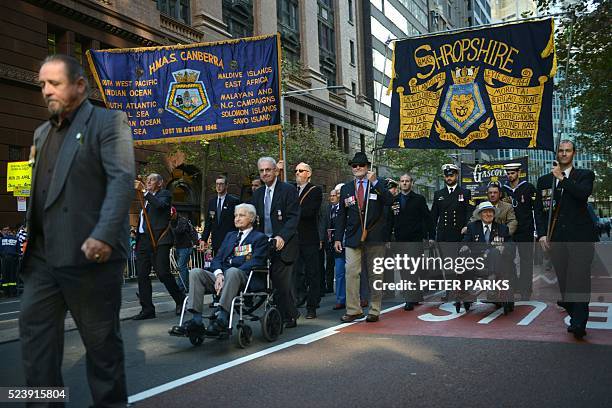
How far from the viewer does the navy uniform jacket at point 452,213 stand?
1023 cm

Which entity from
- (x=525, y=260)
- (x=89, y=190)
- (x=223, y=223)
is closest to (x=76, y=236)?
(x=89, y=190)

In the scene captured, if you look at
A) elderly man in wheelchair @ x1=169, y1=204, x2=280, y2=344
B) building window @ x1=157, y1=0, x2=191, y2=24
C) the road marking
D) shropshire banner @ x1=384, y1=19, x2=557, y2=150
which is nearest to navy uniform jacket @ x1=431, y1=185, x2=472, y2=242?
shropshire banner @ x1=384, y1=19, x2=557, y2=150

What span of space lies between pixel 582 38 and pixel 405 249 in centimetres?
1194

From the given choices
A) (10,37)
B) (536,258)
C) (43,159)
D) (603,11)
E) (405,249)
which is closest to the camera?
(43,159)

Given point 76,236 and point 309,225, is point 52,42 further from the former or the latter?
point 76,236

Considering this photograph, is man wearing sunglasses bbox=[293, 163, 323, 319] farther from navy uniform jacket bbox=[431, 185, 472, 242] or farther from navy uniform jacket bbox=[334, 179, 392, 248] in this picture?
navy uniform jacket bbox=[431, 185, 472, 242]

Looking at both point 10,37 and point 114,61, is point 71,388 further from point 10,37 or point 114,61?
point 10,37

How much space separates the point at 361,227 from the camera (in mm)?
8695

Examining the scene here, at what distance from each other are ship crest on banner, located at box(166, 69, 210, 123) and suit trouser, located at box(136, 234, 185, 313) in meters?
2.56

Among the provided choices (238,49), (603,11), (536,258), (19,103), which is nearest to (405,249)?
(238,49)

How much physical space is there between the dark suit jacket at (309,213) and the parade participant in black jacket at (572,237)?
3345 millimetres

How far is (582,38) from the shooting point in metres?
19.3

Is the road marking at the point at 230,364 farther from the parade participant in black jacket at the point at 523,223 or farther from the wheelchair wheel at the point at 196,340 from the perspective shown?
the parade participant in black jacket at the point at 523,223

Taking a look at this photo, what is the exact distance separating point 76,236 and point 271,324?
375 centimetres
